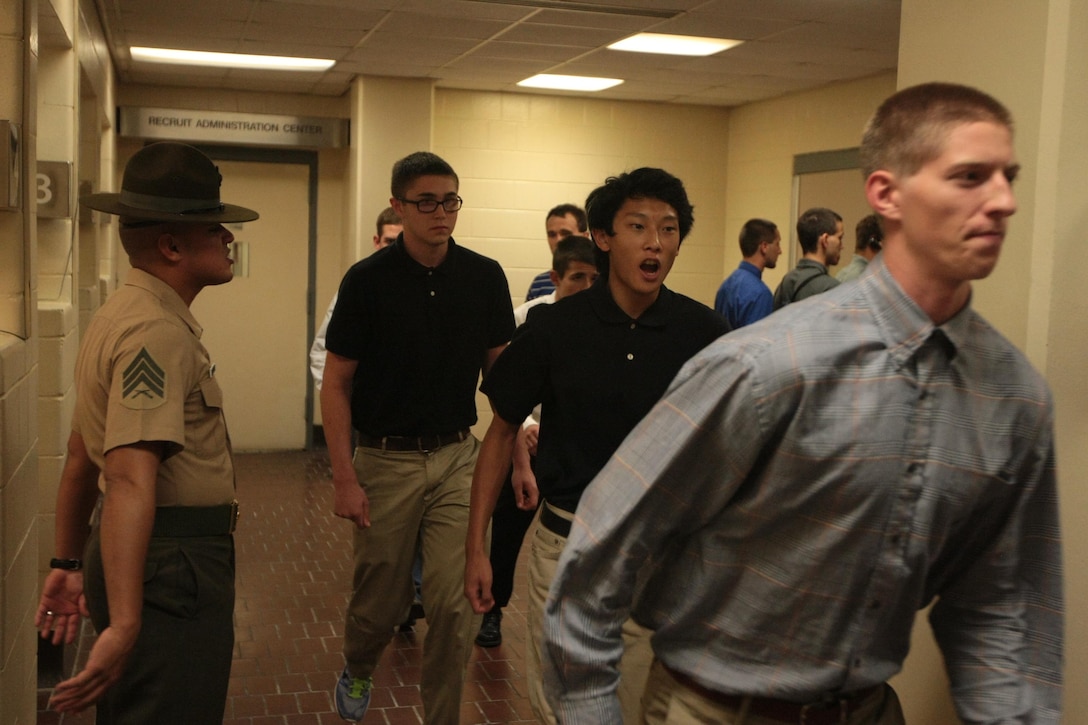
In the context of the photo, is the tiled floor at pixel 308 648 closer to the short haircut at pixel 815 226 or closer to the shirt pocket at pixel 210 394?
the shirt pocket at pixel 210 394

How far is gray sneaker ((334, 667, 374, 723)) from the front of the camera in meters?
3.79

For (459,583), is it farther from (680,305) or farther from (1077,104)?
(1077,104)

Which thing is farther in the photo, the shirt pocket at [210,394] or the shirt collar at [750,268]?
the shirt collar at [750,268]

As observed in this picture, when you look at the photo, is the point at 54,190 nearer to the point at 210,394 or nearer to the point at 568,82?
the point at 210,394

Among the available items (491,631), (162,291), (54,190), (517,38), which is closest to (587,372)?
(162,291)

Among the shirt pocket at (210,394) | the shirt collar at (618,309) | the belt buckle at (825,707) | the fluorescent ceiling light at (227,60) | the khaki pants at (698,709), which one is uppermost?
the fluorescent ceiling light at (227,60)

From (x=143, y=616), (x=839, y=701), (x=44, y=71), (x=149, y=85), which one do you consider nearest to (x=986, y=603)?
(x=839, y=701)

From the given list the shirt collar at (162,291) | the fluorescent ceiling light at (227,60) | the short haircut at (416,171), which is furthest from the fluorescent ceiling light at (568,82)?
the shirt collar at (162,291)

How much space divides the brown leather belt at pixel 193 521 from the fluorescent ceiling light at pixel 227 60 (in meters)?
6.18

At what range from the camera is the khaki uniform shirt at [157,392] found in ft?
7.45

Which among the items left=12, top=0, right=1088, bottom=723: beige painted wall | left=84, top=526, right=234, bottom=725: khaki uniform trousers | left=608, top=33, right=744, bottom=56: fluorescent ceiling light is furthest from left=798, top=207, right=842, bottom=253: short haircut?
left=84, top=526, right=234, bottom=725: khaki uniform trousers

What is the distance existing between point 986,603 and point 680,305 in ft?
4.35

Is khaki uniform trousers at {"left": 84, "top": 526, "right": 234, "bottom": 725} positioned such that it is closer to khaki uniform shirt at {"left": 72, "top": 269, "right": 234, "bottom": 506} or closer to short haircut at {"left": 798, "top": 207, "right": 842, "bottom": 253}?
khaki uniform shirt at {"left": 72, "top": 269, "right": 234, "bottom": 506}

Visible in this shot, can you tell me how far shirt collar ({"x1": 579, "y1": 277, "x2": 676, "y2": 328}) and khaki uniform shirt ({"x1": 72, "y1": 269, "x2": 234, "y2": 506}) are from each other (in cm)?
92
